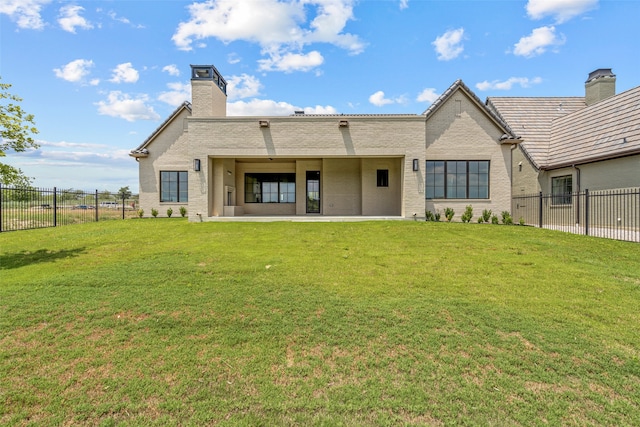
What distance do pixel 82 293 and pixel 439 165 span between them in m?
16.6

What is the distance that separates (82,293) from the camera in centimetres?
543

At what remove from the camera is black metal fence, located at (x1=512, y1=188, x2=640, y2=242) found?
41.6ft

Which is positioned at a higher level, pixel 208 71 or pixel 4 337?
pixel 208 71

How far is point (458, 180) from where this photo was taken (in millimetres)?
17297

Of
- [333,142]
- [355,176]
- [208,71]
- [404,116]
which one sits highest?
[208,71]

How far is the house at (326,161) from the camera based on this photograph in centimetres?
1573

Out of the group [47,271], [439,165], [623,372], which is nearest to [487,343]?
[623,372]

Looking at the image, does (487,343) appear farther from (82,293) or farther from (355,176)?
(355,176)

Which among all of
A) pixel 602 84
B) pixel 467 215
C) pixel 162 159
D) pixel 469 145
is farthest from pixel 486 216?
pixel 162 159

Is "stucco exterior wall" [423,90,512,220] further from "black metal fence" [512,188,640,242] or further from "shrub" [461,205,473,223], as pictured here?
"black metal fence" [512,188,640,242]

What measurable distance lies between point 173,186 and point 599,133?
24747mm

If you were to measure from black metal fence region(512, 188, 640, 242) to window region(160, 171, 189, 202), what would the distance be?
65.8 ft

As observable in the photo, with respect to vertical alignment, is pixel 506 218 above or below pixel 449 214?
below

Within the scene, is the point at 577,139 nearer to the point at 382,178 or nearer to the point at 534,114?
the point at 534,114
